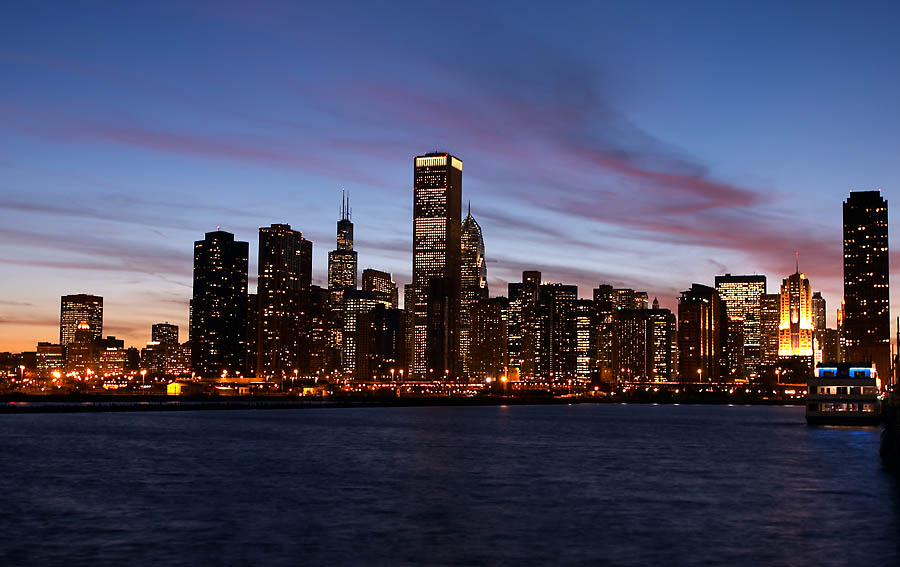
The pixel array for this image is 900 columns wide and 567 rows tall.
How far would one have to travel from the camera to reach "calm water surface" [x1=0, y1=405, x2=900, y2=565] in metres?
39.9

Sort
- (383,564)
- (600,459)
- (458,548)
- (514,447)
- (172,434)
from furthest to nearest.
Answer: (172,434) < (514,447) < (600,459) < (458,548) < (383,564)

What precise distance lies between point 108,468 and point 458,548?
41.0m

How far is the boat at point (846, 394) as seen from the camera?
129125 millimetres

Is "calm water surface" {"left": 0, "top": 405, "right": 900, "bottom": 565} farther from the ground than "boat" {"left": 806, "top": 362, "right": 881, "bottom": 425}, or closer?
closer

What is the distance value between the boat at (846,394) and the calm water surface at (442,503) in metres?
28.6

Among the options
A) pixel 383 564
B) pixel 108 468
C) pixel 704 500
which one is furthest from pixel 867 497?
pixel 108 468

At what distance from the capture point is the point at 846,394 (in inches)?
5187

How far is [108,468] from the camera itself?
72875 mm

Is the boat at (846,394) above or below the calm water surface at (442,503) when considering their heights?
above

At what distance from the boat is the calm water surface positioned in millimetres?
28566

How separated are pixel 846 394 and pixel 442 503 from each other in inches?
3667

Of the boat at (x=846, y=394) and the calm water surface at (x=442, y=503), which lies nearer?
the calm water surface at (x=442, y=503)

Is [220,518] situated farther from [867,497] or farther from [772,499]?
[867,497]

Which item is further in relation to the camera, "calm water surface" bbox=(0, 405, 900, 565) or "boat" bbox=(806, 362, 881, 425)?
"boat" bbox=(806, 362, 881, 425)
